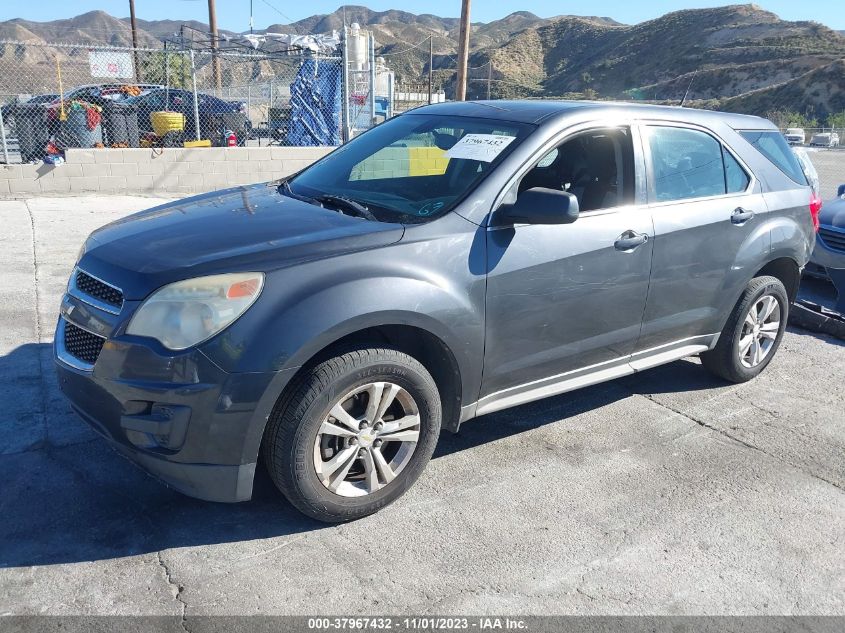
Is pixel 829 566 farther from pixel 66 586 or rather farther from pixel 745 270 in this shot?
pixel 66 586

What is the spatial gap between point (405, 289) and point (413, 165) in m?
1.24

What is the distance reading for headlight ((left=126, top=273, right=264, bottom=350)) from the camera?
284 cm

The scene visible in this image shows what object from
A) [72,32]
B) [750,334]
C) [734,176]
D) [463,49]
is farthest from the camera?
[72,32]

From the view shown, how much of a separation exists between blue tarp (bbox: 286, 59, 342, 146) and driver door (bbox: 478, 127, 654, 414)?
37.5 ft

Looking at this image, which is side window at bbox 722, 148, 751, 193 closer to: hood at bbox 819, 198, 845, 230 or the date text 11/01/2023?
hood at bbox 819, 198, 845, 230

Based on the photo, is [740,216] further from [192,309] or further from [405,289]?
[192,309]

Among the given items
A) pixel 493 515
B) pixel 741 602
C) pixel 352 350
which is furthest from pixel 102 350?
pixel 741 602

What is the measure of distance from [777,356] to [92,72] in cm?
1348

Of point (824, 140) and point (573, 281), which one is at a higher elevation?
point (573, 281)

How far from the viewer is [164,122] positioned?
12.9m

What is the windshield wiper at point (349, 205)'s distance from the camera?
3543mm

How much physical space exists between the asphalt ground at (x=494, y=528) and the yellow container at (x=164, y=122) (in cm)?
913

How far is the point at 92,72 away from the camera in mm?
14211

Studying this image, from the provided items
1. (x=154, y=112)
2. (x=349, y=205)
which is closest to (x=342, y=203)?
(x=349, y=205)
